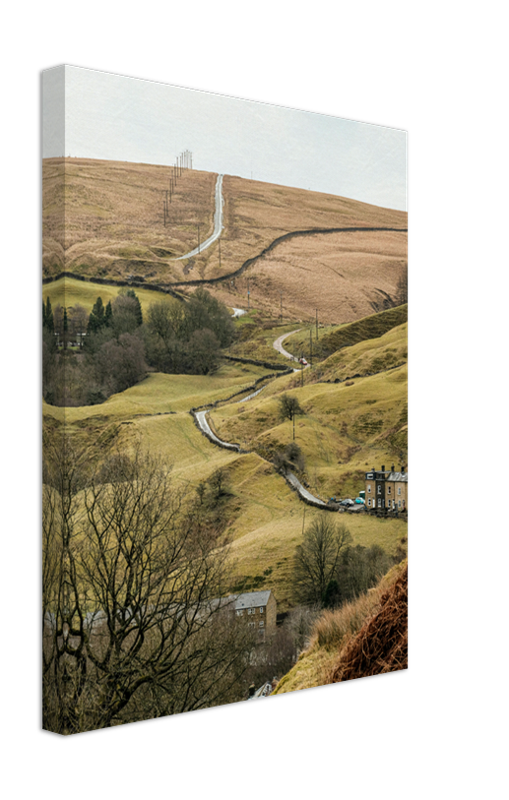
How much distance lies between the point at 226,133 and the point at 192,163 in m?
0.43

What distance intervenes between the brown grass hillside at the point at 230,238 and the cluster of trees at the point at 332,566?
6.43 feet

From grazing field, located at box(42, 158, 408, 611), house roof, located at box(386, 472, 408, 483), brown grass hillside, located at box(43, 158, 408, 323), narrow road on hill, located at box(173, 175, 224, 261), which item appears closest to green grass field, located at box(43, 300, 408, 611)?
grazing field, located at box(42, 158, 408, 611)

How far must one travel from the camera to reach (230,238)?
824cm

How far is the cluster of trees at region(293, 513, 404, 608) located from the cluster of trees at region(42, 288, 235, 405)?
1.78m

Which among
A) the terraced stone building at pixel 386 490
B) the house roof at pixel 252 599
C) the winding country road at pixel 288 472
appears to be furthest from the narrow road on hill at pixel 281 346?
the house roof at pixel 252 599

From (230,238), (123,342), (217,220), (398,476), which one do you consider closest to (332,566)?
(398,476)

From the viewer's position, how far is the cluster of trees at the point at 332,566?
835 centimetres

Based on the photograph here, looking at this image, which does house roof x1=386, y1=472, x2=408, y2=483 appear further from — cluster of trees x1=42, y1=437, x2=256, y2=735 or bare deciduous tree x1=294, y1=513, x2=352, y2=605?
cluster of trees x1=42, y1=437, x2=256, y2=735

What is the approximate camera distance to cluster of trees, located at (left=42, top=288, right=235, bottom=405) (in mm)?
6852

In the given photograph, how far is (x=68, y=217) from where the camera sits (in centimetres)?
673

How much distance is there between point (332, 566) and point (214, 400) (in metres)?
1.83

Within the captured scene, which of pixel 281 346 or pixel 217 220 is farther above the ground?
pixel 217 220

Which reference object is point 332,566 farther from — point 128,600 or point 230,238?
point 230,238

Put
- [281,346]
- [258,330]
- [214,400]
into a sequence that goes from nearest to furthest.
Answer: [214,400], [258,330], [281,346]
